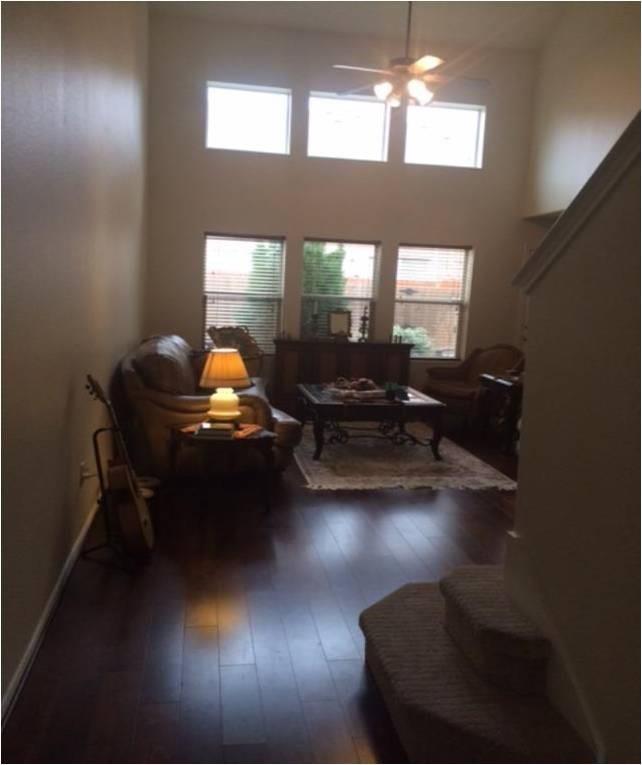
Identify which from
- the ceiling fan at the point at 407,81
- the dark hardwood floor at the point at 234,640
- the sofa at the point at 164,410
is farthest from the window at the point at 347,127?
the dark hardwood floor at the point at 234,640

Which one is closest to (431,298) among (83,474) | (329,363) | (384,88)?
(329,363)

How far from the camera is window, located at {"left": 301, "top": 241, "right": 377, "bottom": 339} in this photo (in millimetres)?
7844

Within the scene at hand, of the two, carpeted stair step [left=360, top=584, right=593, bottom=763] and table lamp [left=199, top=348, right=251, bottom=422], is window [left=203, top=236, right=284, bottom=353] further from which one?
carpeted stair step [left=360, top=584, right=593, bottom=763]

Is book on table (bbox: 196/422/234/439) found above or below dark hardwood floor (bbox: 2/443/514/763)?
above

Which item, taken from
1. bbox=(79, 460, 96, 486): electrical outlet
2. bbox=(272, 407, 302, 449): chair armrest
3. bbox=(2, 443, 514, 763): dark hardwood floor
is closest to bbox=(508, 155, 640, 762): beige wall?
bbox=(2, 443, 514, 763): dark hardwood floor

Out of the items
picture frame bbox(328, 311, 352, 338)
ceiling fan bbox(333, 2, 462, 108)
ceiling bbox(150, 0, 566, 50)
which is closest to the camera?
ceiling fan bbox(333, 2, 462, 108)

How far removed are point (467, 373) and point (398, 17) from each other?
4.09m

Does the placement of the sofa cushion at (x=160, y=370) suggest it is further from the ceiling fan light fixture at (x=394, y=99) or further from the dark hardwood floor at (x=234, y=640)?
the ceiling fan light fixture at (x=394, y=99)

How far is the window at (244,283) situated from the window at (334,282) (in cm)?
35

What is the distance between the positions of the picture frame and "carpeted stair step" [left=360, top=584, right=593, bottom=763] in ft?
17.9

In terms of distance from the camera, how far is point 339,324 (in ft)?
25.5

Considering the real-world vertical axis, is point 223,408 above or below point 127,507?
above

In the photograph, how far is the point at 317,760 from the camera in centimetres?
204

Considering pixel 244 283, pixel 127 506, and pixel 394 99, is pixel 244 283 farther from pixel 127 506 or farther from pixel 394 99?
pixel 127 506
